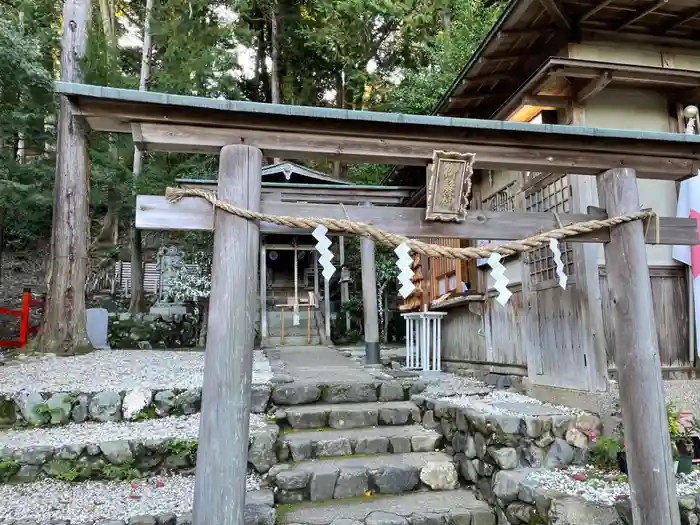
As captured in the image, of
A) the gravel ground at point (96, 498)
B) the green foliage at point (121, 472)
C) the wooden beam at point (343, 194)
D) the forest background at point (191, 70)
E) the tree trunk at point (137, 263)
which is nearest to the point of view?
the gravel ground at point (96, 498)

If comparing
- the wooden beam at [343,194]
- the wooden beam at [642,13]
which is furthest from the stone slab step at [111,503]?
the wooden beam at [642,13]

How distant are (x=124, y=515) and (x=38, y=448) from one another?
1427 millimetres

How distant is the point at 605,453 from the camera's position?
4.28 m

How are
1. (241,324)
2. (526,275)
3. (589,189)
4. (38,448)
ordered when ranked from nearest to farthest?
(241,324)
(38,448)
(589,189)
(526,275)

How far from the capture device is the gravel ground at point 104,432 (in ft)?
15.9

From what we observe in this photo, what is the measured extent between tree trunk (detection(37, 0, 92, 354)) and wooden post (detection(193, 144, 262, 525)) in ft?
22.6

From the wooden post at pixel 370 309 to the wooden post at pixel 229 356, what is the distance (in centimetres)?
557

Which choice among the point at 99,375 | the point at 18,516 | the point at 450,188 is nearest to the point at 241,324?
the point at 450,188

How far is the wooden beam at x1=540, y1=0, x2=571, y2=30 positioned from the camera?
5.11 metres

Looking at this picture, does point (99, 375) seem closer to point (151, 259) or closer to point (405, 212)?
point (405, 212)

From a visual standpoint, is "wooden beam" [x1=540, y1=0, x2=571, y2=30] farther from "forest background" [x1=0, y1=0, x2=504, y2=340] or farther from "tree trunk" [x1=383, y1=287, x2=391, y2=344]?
"tree trunk" [x1=383, y1=287, x2=391, y2=344]

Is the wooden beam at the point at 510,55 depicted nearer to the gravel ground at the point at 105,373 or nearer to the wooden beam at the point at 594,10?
the wooden beam at the point at 594,10

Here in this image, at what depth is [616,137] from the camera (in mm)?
3521

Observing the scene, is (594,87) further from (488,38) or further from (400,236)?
(400,236)
